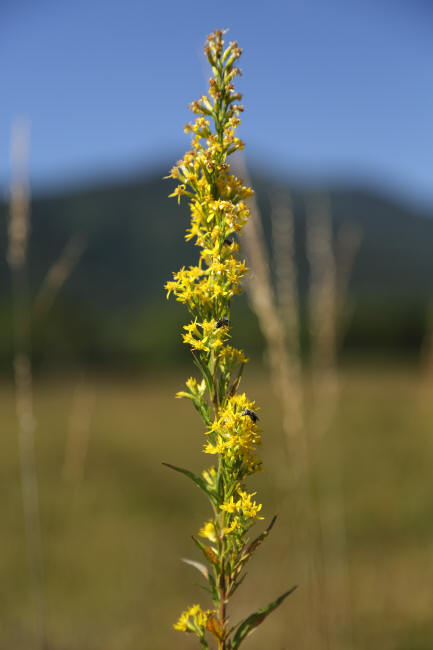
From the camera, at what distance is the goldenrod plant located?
138cm

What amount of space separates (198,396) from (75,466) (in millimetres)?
2475

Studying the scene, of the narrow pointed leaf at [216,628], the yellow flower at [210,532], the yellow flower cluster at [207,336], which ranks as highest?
the yellow flower cluster at [207,336]

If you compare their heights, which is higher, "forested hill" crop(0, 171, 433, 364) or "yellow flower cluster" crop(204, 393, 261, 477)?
"forested hill" crop(0, 171, 433, 364)

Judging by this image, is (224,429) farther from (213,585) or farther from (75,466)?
(75,466)

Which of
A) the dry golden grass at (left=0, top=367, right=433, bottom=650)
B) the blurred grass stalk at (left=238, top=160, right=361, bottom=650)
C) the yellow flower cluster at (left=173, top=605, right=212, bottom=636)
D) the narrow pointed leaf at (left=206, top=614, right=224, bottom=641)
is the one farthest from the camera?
the dry golden grass at (left=0, top=367, right=433, bottom=650)

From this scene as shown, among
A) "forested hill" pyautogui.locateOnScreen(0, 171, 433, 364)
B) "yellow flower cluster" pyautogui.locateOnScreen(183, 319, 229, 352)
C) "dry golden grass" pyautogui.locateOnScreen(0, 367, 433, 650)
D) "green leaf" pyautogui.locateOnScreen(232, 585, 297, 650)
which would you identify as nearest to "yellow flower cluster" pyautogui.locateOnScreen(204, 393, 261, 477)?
"yellow flower cluster" pyautogui.locateOnScreen(183, 319, 229, 352)

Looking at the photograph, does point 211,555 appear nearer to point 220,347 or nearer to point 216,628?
point 216,628

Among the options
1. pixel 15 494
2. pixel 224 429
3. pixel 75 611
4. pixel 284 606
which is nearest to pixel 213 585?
pixel 224 429

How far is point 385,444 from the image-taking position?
49.6 ft

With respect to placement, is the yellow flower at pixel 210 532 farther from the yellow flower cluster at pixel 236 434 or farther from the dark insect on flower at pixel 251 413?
the dark insect on flower at pixel 251 413

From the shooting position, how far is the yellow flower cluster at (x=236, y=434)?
4.48ft

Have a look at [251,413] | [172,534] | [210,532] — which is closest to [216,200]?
[251,413]

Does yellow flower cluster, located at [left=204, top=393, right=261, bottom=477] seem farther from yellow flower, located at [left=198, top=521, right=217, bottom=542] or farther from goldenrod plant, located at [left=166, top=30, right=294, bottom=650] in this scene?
yellow flower, located at [left=198, top=521, right=217, bottom=542]

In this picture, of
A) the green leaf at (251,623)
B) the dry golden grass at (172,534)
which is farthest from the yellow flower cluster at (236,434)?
the dry golden grass at (172,534)
